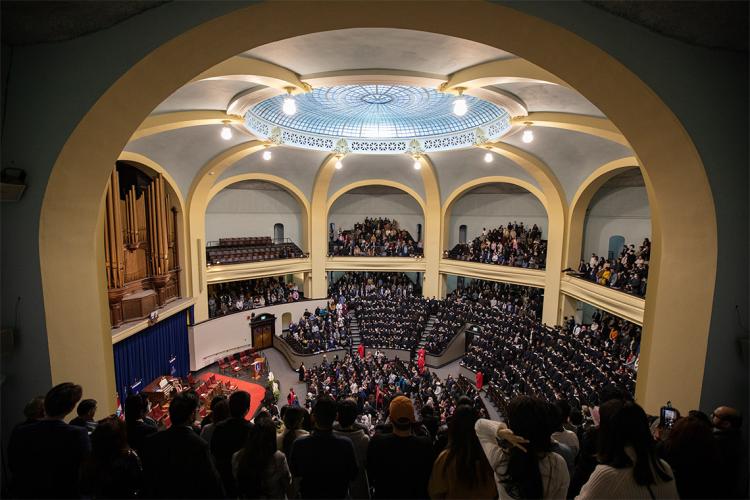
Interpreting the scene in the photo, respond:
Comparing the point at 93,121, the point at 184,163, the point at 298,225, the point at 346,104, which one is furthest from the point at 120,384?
the point at 298,225

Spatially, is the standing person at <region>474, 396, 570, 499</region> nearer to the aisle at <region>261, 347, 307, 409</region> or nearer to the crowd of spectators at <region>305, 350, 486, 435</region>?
the crowd of spectators at <region>305, 350, 486, 435</region>

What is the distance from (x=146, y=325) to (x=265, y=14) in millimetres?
9861

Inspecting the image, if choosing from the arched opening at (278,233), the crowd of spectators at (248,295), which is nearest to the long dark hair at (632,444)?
the crowd of spectators at (248,295)

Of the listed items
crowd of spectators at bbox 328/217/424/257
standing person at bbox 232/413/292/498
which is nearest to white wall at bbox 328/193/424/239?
crowd of spectators at bbox 328/217/424/257

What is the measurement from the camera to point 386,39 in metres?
6.25

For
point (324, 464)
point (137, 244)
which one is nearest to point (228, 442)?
point (324, 464)

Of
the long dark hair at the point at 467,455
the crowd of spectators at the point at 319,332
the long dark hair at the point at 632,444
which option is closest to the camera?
the long dark hair at the point at 632,444

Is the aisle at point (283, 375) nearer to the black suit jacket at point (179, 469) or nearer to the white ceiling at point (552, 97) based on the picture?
the black suit jacket at point (179, 469)

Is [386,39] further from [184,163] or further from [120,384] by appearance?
[120,384]

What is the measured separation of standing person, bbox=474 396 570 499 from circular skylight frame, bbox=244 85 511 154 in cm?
970

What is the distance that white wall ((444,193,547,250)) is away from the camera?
17938 mm

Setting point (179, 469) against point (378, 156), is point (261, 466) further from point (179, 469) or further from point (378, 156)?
point (378, 156)

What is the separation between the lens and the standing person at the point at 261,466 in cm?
240

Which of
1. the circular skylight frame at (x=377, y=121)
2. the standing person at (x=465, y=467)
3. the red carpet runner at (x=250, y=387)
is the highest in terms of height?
the circular skylight frame at (x=377, y=121)
